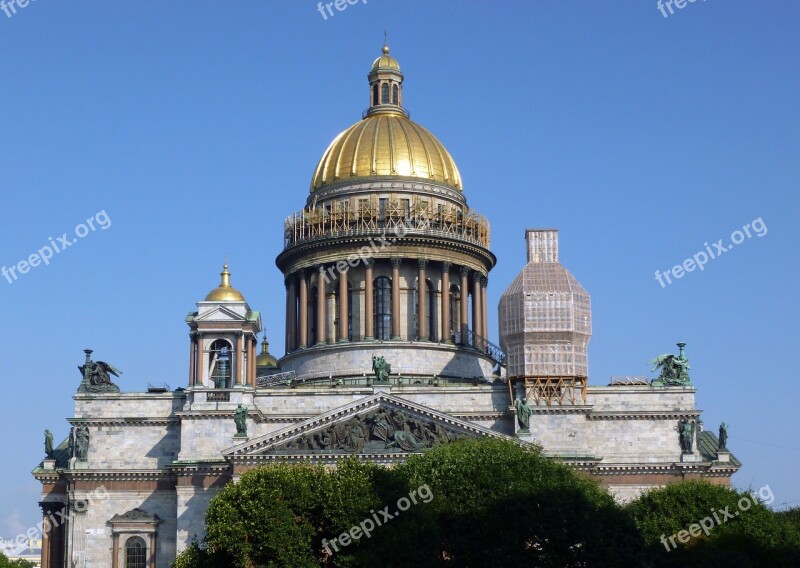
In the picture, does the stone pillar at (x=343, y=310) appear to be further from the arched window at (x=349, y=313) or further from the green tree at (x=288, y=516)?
the green tree at (x=288, y=516)

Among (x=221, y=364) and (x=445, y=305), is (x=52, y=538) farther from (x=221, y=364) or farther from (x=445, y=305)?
(x=445, y=305)

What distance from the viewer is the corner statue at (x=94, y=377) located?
9494cm

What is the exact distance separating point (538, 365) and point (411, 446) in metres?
10.7

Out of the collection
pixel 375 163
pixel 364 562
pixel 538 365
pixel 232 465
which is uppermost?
pixel 375 163

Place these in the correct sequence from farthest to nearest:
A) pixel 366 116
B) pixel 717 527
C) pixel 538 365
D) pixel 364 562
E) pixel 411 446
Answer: pixel 366 116 < pixel 538 365 < pixel 411 446 < pixel 717 527 < pixel 364 562

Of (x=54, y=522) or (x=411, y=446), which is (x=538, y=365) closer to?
(x=411, y=446)

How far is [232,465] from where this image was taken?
3445 inches

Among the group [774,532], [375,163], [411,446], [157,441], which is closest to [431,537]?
[411,446]

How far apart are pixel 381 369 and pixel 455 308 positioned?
15969 millimetres

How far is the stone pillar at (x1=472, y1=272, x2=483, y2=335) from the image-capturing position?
105500 mm

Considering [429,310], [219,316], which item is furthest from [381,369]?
[429,310]

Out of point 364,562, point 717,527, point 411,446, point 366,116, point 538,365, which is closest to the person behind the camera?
point 364,562

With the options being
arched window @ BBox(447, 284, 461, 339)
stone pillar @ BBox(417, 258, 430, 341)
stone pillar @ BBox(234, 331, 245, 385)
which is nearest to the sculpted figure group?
stone pillar @ BBox(234, 331, 245, 385)

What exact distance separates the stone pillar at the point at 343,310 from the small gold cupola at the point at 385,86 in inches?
604
